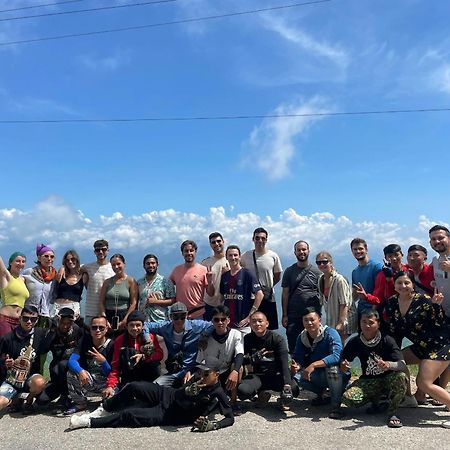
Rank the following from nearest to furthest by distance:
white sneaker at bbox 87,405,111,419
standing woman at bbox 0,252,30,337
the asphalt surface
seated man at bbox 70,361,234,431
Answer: the asphalt surface
seated man at bbox 70,361,234,431
white sneaker at bbox 87,405,111,419
standing woman at bbox 0,252,30,337

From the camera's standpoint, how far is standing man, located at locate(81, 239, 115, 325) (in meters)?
8.39

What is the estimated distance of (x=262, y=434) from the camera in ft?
19.7

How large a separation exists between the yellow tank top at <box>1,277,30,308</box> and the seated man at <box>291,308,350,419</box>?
15.2 feet

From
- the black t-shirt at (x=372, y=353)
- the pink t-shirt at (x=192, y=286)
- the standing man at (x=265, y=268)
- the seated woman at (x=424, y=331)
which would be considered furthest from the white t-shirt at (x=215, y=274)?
the seated woman at (x=424, y=331)

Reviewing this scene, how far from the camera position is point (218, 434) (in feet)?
19.7

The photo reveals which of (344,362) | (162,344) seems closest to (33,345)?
(162,344)

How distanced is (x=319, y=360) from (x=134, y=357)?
2.81 meters

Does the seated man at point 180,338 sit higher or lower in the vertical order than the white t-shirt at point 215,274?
lower

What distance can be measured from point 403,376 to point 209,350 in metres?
2.86

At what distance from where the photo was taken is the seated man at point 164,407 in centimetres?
Answer: 624

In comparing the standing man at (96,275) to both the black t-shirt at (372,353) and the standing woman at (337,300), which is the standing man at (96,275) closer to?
the standing woman at (337,300)

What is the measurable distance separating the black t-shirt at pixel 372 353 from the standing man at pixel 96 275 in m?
4.37

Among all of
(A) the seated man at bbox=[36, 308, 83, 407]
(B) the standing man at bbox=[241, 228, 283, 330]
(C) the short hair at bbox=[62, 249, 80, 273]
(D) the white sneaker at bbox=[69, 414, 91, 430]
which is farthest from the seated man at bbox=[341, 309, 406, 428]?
(C) the short hair at bbox=[62, 249, 80, 273]

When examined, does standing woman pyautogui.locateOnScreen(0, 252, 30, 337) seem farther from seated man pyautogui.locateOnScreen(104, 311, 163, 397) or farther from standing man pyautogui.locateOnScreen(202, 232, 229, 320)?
standing man pyautogui.locateOnScreen(202, 232, 229, 320)
